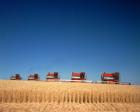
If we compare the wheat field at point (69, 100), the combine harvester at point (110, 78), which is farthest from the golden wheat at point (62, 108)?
the combine harvester at point (110, 78)

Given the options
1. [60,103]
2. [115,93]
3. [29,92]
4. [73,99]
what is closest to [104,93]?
[115,93]

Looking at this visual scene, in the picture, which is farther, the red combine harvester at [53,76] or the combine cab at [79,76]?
the red combine harvester at [53,76]

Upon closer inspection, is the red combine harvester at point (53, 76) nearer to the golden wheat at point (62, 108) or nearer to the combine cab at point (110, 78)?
the combine cab at point (110, 78)

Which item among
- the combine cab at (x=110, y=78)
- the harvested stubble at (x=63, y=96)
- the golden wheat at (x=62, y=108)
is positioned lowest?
the golden wheat at (x=62, y=108)

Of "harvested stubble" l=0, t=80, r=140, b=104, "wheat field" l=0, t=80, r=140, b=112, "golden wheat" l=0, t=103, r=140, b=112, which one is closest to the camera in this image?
"golden wheat" l=0, t=103, r=140, b=112

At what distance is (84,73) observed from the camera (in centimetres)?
5103

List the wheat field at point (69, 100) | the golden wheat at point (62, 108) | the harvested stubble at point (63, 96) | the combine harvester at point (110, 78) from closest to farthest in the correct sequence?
the golden wheat at point (62, 108)
the wheat field at point (69, 100)
the harvested stubble at point (63, 96)
the combine harvester at point (110, 78)

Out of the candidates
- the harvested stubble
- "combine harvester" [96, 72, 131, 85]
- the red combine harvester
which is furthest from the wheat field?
the red combine harvester

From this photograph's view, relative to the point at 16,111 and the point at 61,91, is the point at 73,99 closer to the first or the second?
the point at 61,91

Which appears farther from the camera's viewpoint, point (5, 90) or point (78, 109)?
point (5, 90)

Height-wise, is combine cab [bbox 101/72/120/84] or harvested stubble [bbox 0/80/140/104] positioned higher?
combine cab [bbox 101/72/120/84]

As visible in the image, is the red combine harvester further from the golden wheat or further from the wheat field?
the golden wheat

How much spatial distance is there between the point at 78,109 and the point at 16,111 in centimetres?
429

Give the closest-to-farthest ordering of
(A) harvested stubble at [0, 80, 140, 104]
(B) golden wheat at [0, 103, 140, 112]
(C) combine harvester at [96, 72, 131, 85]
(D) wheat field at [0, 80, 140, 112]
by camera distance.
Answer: (B) golden wheat at [0, 103, 140, 112] → (D) wheat field at [0, 80, 140, 112] → (A) harvested stubble at [0, 80, 140, 104] → (C) combine harvester at [96, 72, 131, 85]
